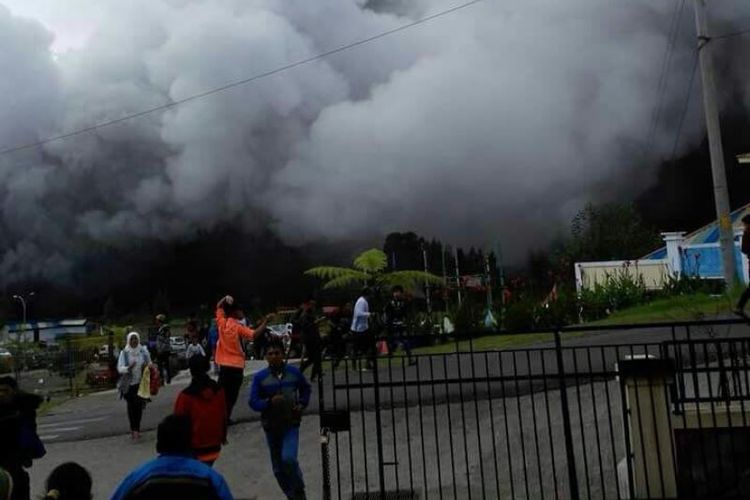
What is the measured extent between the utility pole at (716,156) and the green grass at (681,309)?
0.76 meters

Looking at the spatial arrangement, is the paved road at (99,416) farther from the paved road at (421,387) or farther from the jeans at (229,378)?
the jeans at (229,378)

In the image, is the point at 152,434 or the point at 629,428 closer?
the point at 629,428

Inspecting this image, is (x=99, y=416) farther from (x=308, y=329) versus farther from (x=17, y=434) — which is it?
(x=17, y=434)

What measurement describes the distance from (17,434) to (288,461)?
6.54 ft

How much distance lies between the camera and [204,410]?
17.2 feet

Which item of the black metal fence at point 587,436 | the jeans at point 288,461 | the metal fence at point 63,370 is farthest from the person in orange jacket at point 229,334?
the metal fence at point 63,370

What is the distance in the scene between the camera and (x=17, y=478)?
446 cm

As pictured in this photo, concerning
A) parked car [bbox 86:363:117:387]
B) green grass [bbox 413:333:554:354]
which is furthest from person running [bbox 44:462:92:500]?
parked car [bbox 86:363:117:387]

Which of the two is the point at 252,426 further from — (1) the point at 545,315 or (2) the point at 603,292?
(2) the point at 603,292

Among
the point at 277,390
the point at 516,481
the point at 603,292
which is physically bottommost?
the point at 516,481

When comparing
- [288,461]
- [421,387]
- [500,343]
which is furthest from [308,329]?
[500,343]

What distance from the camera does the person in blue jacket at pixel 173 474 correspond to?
124 inches

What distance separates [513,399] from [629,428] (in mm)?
4357

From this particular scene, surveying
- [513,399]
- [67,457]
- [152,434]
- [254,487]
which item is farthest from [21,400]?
[513,399]
